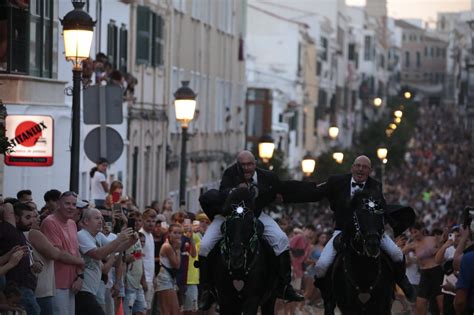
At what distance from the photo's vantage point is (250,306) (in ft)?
59.7

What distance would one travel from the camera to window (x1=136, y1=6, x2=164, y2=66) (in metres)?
44.1

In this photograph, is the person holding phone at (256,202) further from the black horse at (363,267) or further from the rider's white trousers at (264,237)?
the black horse at (363,267)

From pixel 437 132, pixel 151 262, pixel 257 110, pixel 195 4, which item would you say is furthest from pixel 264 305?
pixel 437 132

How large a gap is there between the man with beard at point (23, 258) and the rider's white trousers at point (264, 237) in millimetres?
1942


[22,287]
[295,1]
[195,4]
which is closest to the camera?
[22,287]

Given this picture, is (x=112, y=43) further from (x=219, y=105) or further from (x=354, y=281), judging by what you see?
(x=354, y=281)

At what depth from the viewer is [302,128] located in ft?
282

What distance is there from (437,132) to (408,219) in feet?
547

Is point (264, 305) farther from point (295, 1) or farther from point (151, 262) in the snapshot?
point (295, 1)

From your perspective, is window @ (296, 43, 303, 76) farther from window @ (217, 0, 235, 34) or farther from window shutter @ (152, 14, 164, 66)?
window shutter @ (152, 14, 164, 66)

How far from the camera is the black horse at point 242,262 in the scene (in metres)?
17.7

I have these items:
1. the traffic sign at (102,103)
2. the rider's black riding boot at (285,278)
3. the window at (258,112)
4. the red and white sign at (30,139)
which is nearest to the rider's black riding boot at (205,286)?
the rider's black riding boot at (285,278)

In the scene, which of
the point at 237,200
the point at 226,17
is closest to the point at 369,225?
the point at 237,200

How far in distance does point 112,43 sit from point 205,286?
2151cm
